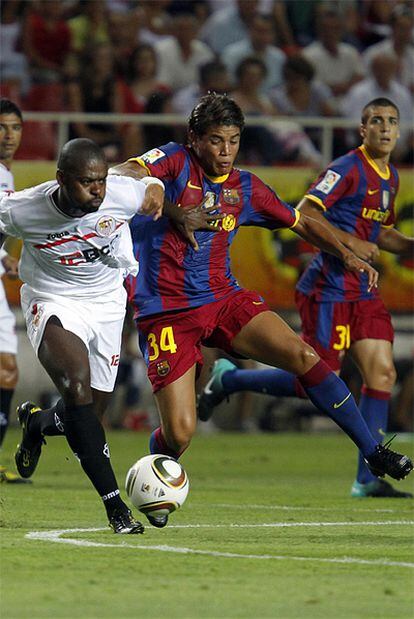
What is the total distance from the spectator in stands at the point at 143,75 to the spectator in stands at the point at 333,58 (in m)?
2.26

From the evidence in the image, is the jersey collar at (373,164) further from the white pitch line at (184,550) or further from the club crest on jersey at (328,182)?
the white pitch line at (184,550)

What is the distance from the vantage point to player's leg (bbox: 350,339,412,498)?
9.64 metres

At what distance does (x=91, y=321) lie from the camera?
23.5ft

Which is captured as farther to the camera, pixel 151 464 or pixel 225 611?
pixel 151 464

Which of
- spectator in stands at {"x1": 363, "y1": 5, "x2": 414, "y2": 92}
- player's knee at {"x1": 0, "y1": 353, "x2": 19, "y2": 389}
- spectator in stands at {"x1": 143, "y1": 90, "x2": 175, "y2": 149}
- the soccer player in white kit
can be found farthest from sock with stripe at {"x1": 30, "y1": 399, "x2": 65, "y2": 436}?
spectator in stands at {"x1": 363, "y1": 5, "x2": 414, "y2": 92}

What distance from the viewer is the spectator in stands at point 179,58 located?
17.2 m

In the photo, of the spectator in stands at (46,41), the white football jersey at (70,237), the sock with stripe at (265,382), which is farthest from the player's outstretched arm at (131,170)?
the spectator in stands at (46,41)

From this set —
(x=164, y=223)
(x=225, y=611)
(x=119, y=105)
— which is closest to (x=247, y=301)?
(x=164, y=223)

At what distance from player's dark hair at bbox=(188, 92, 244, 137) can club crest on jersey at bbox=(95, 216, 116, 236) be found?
1046 millimetres

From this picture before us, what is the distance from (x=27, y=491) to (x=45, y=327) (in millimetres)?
3073

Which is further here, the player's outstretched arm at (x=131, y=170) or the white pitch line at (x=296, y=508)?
the white pitch line at (x=296, y=508)

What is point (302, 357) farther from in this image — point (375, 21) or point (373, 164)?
point (375, 21)

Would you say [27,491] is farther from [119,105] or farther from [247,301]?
[119,105]

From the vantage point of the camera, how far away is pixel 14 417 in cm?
1730
